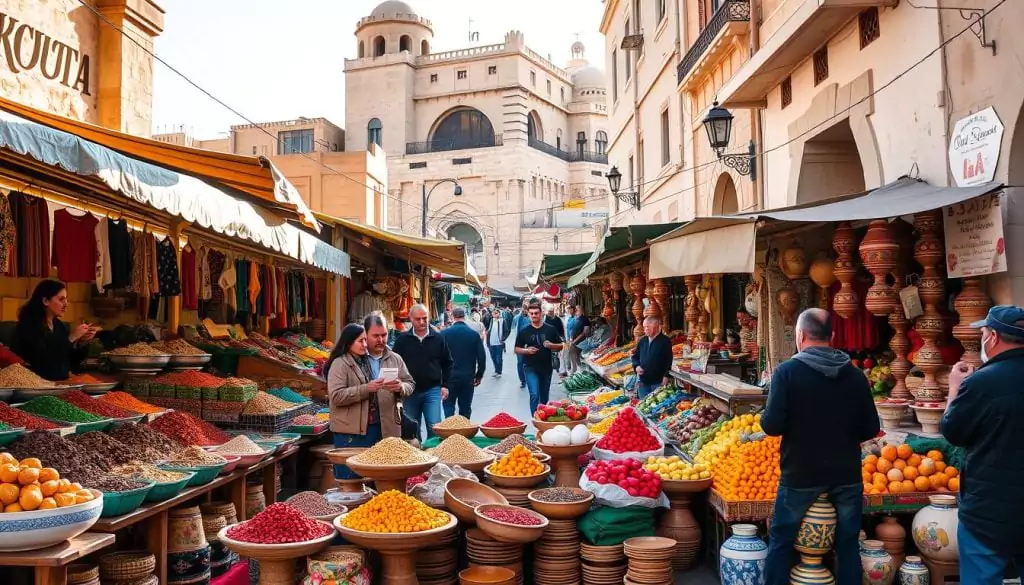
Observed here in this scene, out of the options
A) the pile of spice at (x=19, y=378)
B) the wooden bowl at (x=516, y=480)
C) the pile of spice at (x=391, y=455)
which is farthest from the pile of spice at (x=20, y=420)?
the wooden bowl at (x=516, y=480)

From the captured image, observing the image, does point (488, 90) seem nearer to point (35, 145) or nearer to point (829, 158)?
point (829, 158)

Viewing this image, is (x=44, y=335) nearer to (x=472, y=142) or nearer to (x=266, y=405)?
(x=266, y=405)

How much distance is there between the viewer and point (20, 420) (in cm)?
447

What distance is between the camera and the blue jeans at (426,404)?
7.91 metres

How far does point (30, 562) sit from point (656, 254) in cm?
541

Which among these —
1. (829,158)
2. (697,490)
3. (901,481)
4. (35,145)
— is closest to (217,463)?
(35,145)

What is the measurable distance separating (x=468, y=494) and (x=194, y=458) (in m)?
1.67

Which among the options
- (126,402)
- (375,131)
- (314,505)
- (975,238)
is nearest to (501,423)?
(314,505)

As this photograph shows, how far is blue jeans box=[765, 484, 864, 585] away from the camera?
416cm

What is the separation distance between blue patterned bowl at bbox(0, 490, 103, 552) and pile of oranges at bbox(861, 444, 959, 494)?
4054 millimetres

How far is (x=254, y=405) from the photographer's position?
673cm

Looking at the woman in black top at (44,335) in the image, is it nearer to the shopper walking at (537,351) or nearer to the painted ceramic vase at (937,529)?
the painted ceramic vase at (937,529)

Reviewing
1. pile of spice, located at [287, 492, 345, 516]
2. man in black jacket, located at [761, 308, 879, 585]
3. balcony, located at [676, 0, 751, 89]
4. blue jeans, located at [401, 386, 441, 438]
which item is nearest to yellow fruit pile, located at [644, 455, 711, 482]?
man in black jacket, located at [761, 308, 879, 585]

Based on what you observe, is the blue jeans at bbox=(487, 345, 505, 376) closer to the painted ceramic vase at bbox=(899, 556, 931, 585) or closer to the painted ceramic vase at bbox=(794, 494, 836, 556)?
the painted ceramic vase at bbox=(899, 556, 931, 585)
